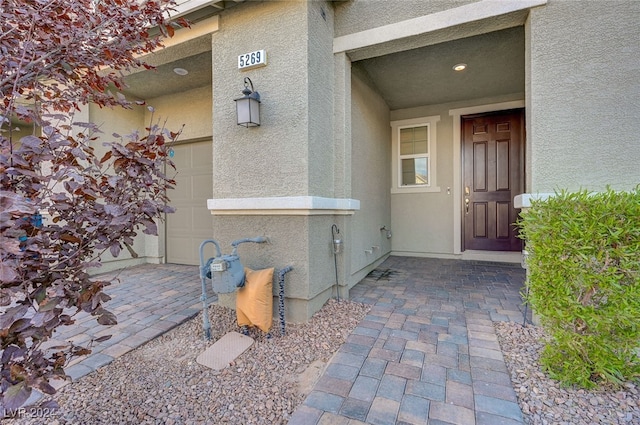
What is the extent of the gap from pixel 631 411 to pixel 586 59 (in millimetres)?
2333

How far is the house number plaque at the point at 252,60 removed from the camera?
2.66m

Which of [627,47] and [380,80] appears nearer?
[627,47]

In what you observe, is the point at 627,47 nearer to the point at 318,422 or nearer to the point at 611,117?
the point at 611,117

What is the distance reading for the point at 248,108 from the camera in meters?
2.54

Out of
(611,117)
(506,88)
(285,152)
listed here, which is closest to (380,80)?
(506,88)

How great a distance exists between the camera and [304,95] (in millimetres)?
2539

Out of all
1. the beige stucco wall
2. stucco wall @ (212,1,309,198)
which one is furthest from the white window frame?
stucco wall @ (212,1,309,198)

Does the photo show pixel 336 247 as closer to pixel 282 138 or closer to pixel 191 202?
pixel 282 138

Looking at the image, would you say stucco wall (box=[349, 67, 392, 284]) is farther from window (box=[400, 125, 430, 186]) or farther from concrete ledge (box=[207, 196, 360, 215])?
concrete ledge (box=[207, 196, 360, 215])

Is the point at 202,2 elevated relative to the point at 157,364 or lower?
elevated

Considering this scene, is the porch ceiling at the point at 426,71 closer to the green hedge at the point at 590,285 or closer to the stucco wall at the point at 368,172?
the stucco wall at the point at 368,172

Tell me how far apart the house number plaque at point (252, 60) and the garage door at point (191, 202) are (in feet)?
6.88

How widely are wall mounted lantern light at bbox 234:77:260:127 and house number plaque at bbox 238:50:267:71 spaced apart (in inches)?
10.8

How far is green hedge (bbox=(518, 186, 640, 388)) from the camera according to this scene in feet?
5.01
